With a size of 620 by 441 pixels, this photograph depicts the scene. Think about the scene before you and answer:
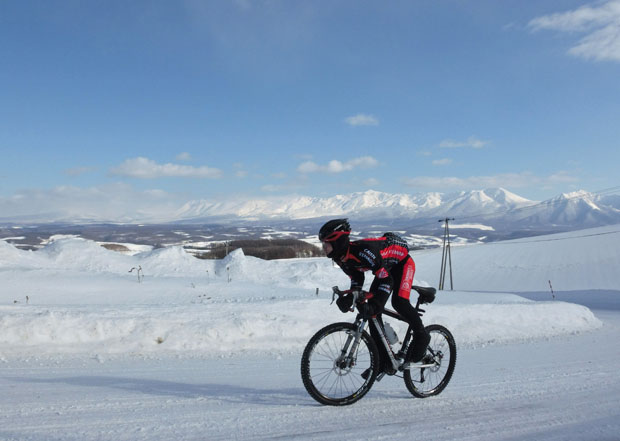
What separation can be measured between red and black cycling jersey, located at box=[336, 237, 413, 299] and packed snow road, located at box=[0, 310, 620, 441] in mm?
1335

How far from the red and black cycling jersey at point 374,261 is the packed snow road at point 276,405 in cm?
134

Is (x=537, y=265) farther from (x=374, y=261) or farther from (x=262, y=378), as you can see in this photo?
(x=374, y=261)

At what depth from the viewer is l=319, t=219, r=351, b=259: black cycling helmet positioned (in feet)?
15.4

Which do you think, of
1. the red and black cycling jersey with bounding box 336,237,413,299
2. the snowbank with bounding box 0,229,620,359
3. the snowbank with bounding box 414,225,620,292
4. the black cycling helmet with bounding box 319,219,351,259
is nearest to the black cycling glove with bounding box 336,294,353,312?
the red and black cycling jersey with bounding box 336,237,413,299

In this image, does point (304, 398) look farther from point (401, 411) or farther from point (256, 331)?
point (256, 331)

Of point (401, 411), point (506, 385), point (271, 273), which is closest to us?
point (401, 411)

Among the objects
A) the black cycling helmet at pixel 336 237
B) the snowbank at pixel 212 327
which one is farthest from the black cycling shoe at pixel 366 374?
the snowbank at pixel 212 327

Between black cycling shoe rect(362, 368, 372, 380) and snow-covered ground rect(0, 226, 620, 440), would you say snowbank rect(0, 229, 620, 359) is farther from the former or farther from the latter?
black cycling shoe rect(362, 368, 372, 380)

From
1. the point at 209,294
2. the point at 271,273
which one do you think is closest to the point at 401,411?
the point at 209,294

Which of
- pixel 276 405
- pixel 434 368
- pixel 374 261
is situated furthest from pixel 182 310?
pixel 374 261

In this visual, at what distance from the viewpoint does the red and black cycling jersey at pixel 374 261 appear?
4.77 meters

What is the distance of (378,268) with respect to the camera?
4809 millimetres

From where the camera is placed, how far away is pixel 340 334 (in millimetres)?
4797

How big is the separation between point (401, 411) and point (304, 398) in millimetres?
1145
